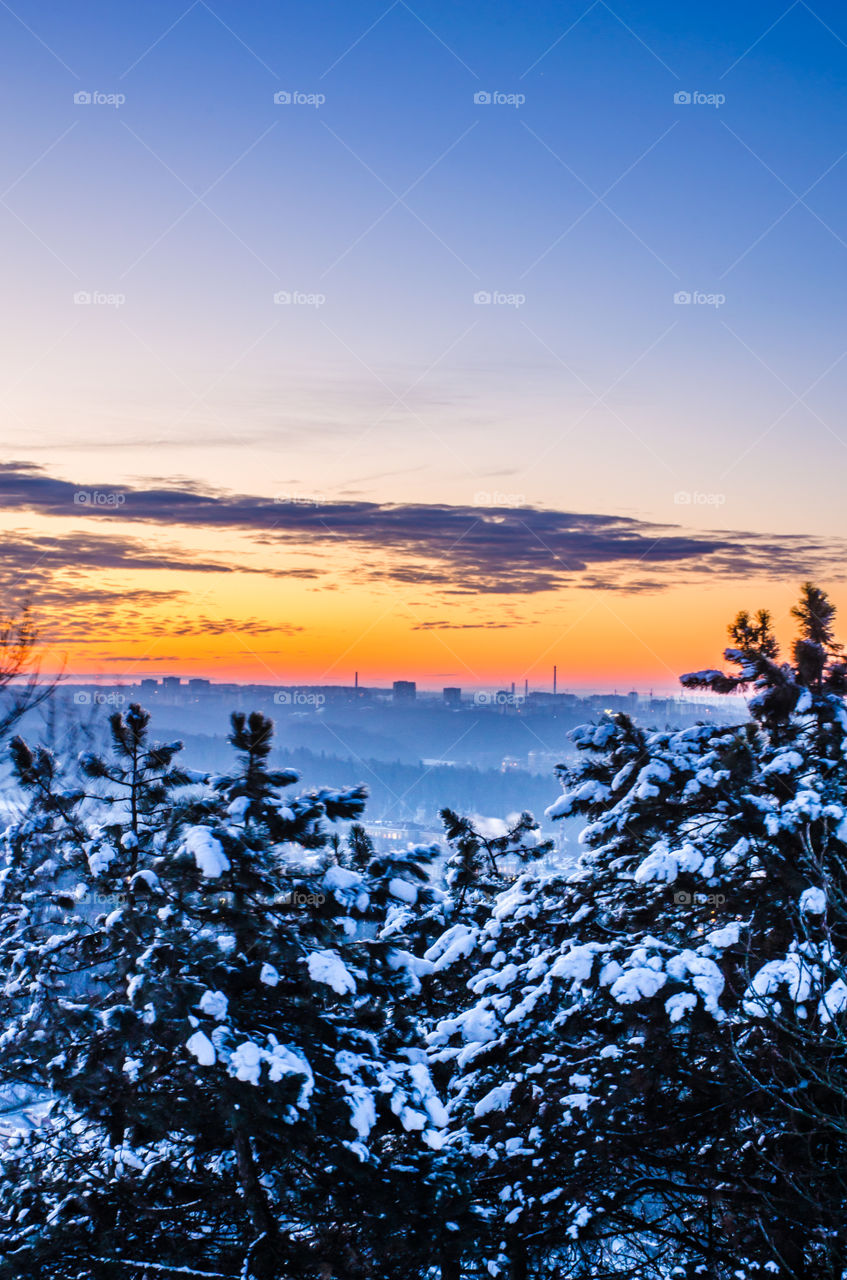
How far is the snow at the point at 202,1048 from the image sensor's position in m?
5.68

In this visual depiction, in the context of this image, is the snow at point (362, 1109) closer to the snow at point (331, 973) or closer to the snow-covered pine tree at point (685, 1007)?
the snow at point (331, 973)

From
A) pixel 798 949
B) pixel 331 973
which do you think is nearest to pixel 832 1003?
pixel 798 949

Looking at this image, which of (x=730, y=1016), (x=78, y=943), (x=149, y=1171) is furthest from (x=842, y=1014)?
(x=78, y=943)

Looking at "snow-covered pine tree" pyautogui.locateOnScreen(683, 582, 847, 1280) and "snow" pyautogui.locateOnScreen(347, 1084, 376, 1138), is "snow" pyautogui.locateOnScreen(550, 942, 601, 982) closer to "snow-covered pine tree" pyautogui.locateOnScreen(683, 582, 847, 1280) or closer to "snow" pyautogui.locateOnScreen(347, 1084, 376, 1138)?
"snow-covered pine tree" pyautogui.locateOnScreen(683, 582, 847, 1280)

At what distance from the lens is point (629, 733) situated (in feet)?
28.6

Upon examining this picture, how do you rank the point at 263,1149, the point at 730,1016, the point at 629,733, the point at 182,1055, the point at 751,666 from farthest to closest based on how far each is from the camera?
1. the point at 629,733
2. the point at 751,666
3. the point at 730,1016
4. the point at 263,1149
5. the point at 182,1055

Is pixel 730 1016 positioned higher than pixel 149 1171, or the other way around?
pixel 730 1016

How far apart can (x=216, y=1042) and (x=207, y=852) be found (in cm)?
121

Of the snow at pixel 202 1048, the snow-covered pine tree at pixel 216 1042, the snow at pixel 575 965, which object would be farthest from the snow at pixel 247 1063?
the snow at pixel 575 965

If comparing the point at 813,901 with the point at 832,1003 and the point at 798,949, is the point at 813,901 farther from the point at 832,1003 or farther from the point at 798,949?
the point at 832,1003

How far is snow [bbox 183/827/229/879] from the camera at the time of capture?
5930 mm

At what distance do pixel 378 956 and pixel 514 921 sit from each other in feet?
6.35

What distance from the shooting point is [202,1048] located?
18.7 ft

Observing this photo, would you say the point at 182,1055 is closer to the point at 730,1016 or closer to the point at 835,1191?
the point at 730,1016
